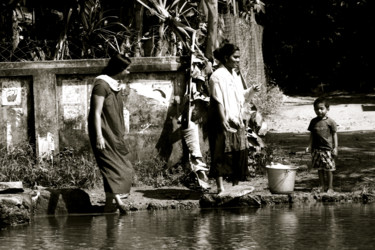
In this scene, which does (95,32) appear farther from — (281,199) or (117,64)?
(281,199)

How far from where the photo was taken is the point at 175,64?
1217cm

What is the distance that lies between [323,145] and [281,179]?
746mm

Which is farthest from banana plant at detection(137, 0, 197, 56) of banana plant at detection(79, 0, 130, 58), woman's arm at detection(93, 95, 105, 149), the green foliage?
woman's arm at detection(93, 95, 105, 149)

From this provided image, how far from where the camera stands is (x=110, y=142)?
10.2 metres

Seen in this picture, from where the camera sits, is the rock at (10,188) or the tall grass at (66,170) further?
the tall grass at (66,170)

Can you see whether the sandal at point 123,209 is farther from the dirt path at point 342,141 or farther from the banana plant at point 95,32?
the banana plant at point 95,32

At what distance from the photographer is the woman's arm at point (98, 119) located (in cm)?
997

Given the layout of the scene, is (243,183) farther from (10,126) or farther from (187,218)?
(10,126)

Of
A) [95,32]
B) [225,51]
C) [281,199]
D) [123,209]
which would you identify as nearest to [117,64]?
[225,51]

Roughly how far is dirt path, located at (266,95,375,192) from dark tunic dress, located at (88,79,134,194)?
8.30 feet

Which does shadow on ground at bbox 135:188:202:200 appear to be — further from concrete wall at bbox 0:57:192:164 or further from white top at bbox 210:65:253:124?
white top at bbox 210:65:253:124

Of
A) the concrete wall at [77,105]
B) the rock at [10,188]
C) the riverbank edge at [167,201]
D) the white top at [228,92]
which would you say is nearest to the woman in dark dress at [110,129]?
the riverbank edge at [167,201]

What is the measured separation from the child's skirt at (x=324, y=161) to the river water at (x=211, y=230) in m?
0.71

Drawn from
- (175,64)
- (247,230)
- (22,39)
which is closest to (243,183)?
(175,64)
